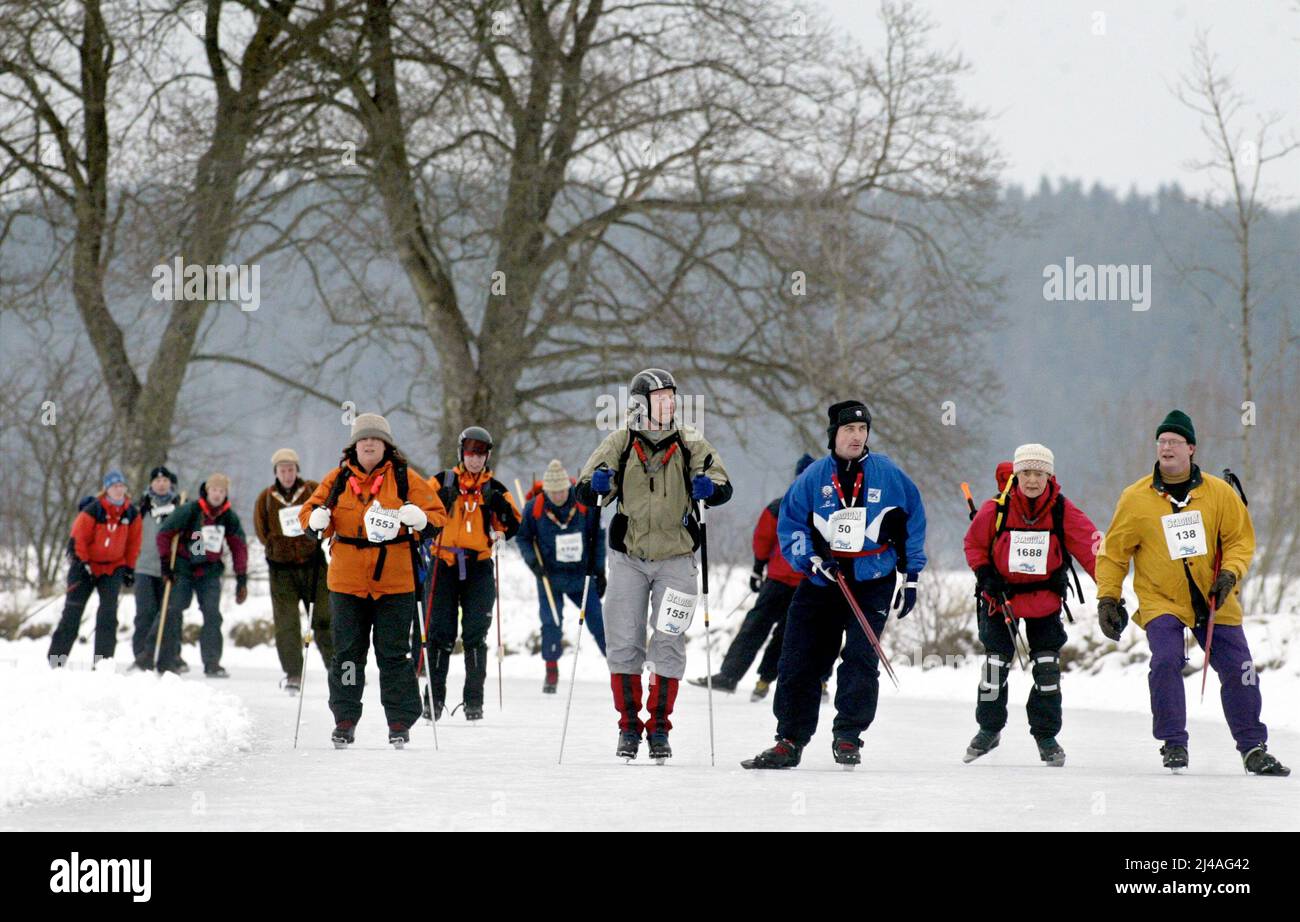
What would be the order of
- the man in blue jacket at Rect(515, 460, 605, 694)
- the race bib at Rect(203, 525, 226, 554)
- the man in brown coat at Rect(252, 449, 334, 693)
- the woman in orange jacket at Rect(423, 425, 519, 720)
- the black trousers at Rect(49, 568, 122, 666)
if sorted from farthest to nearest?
the race bib at Rect(203, 525, 226, 554) < the black trousers at Rect(49, 568, 122, 666) < the man in blue jacket at Rect(515, 460, 605, 694) < the man in brown coat at Rect(252, 449, 334, 693) < the woman in orange jacket at Rect(423, 425, 519, 720)

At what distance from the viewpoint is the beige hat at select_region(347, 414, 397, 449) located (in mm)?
10789

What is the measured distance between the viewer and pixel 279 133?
25391mm

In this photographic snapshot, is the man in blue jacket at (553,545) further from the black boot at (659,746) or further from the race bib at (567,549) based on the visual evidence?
the black boot at (659,746)

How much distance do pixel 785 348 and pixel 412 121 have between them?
6.63 m

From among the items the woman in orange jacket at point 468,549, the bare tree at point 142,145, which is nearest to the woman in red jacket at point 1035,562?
the woman in orange jacket at point 468,549

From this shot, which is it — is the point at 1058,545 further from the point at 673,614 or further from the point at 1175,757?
the point at 673,614

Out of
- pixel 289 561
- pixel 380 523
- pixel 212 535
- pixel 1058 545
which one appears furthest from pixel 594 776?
pixel 212 535

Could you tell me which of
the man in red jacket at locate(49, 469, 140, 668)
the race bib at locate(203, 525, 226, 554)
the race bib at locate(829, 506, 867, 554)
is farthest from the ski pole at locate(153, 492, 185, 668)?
the race bib at locate(829, 506, 867, 554)

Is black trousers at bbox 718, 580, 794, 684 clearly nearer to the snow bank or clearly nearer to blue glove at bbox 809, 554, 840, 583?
the snow bank

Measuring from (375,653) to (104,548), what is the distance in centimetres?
732

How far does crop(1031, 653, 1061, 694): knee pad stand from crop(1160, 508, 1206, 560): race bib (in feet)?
3.02

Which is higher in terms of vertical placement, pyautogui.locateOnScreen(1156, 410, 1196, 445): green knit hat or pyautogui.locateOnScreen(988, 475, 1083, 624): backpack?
pyautogui.locateOnScreen(1156, 410, 1196, 445): green knit hat

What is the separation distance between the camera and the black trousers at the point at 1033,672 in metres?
10.4

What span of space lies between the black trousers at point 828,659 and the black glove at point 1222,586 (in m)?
1.67
